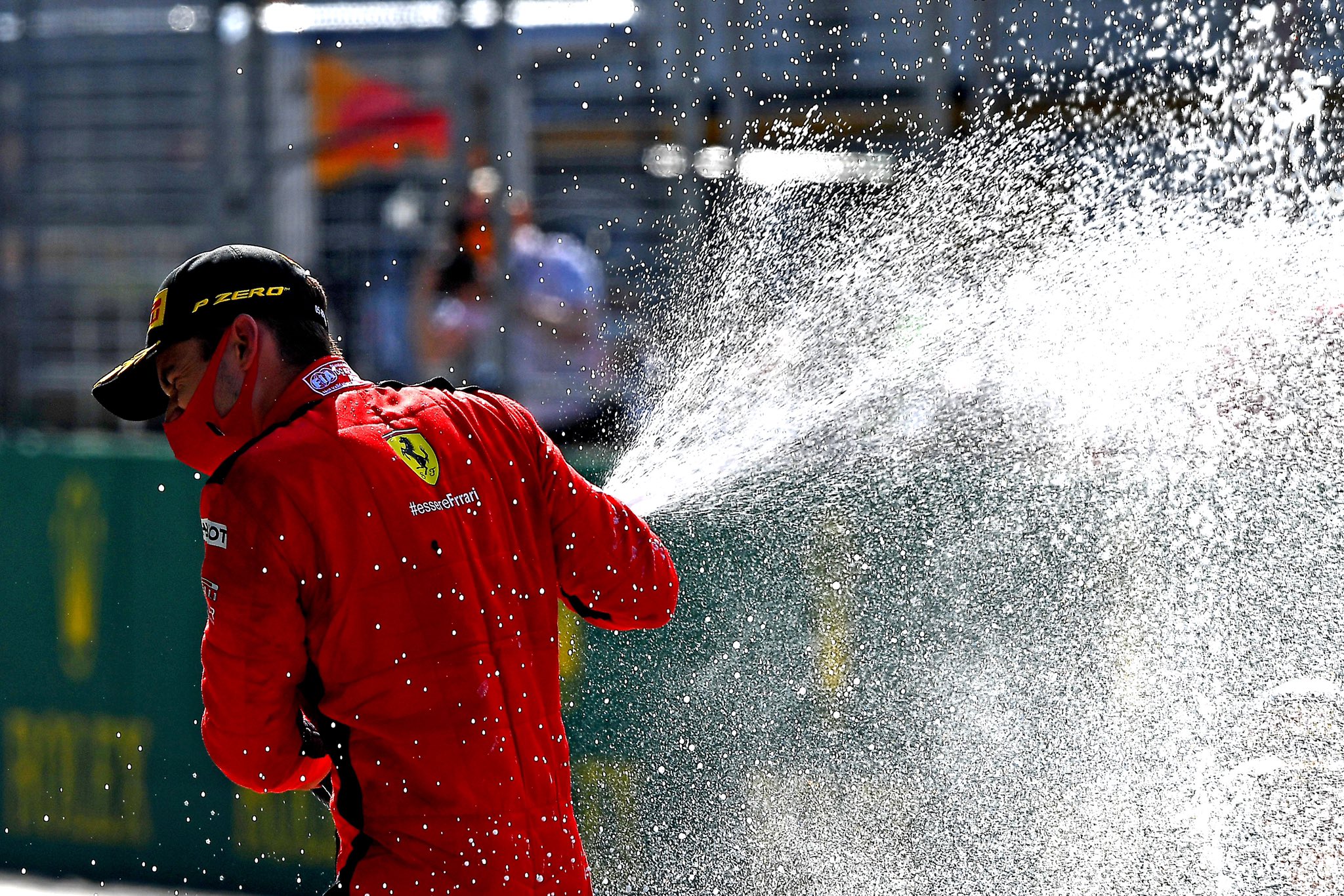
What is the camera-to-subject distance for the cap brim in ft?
7.45

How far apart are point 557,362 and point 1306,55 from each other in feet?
10.1

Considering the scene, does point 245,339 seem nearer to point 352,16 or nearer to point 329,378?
point 329,378

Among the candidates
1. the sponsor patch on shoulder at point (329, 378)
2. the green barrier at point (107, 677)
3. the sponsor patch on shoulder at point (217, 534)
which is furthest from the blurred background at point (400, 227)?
the sponsor patch on shoulder at point (217, 534)

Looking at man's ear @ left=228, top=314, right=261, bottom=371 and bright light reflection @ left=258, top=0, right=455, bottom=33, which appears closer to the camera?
man's ear @ left=228, top=314, right=261, bottom=371

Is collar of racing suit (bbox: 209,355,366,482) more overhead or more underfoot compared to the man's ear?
more underfoot

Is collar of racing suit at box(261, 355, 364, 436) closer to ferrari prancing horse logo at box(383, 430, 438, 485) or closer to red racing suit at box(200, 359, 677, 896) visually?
red racing suit at box(200, 359, 677, 896)

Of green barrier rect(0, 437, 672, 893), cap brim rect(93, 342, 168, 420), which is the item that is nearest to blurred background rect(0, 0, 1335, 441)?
green barrier rect(0, 437, 672, 893)

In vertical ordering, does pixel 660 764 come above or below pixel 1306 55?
below

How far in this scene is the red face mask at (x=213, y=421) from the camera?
221 centimetres

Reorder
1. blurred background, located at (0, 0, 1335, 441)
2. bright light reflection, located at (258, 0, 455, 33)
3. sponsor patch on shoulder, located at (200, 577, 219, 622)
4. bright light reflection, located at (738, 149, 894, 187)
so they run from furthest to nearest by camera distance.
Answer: bright light reflection, located at (258, 0, 455, 33) < blurred background, located at (0, 0, 1335, 441) < bright light reflection, located at (738, 149, 894, 187) < sponsor patch on shoulder, located at (200, 577, 219, 622)

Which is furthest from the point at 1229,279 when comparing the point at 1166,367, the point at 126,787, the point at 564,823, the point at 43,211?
the point at 43,211

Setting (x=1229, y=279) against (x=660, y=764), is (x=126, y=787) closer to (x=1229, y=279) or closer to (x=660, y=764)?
(x=660, y=764)

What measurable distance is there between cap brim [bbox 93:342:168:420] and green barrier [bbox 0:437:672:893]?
324 centimetres

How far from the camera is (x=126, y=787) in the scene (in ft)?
18.5
